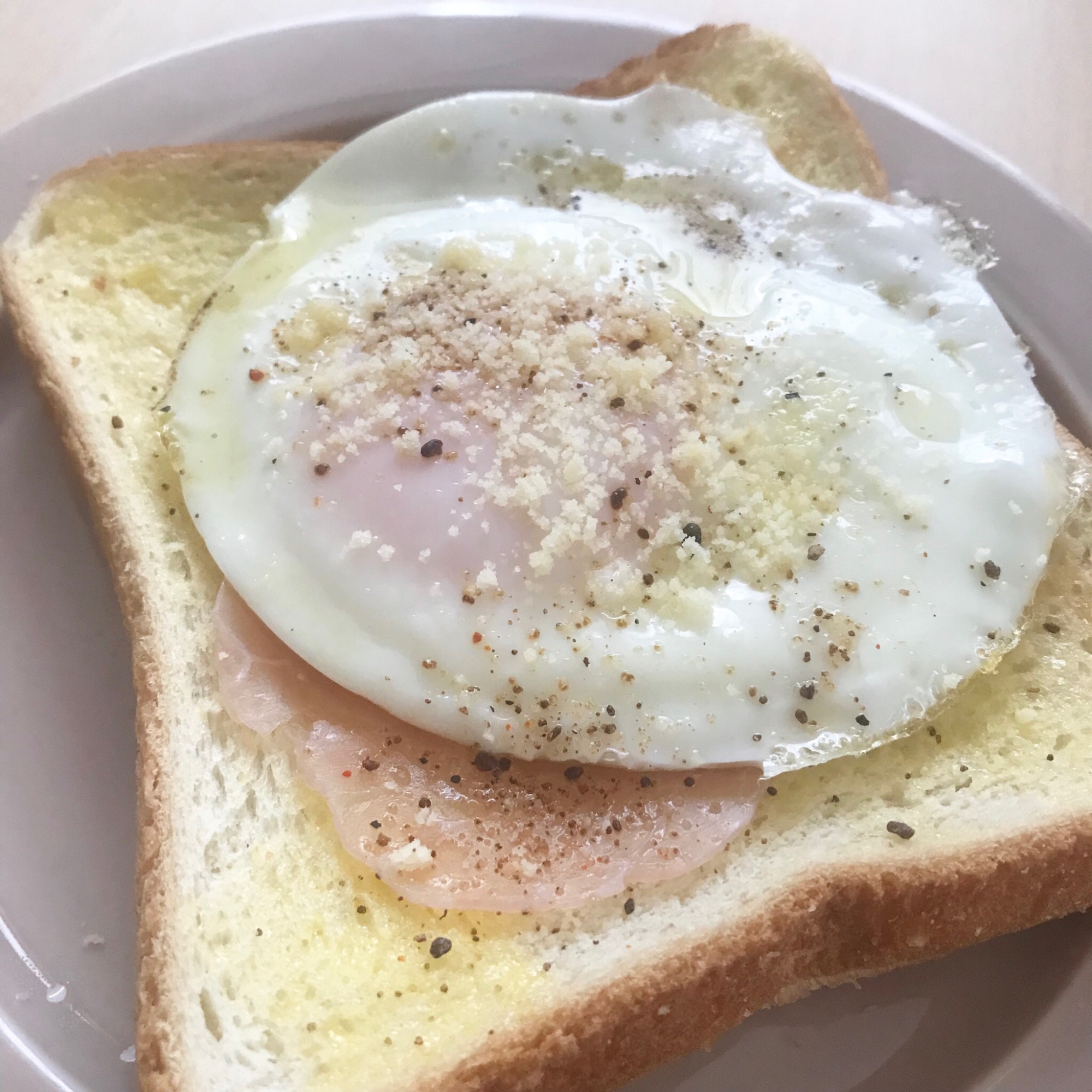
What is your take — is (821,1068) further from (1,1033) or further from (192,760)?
(1,1033)

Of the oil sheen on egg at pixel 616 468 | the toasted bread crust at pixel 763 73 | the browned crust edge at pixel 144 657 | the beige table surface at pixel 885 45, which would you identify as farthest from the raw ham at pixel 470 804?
the beige table surface at pixel 885 45

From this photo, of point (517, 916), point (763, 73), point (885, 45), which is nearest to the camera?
point (517, 916)

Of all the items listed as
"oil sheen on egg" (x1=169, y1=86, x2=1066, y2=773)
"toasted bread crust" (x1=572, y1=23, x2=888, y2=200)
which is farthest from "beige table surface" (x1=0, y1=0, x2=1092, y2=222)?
"oil sheen on egg" (x1=169, y1=86, x2=1066, y2=773)

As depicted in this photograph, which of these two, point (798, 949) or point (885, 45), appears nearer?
point (798, 949)

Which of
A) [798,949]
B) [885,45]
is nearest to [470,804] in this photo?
[798,949]

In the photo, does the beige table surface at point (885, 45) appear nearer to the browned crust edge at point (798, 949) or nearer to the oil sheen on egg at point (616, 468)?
the oil sheen on egg at point (616, 468)

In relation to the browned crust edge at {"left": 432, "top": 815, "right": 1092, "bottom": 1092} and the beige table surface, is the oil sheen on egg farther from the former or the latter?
the beige table surface

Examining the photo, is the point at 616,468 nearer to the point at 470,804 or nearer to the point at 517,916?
the point at 470,804
